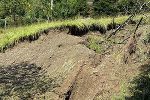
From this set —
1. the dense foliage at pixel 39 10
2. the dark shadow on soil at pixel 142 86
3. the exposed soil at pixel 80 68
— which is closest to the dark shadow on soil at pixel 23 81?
the exposed soil at pixel 80 68

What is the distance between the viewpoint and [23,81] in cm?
1653

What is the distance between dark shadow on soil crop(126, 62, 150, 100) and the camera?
1262 cm

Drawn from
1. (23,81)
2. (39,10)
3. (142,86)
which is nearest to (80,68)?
(23,81)

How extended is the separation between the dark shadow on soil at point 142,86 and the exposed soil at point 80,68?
33 cm

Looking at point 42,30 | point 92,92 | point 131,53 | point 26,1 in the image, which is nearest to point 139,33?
point 131,53

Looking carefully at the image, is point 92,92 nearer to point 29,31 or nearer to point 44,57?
point 44,57

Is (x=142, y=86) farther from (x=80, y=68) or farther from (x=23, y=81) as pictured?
(x=23, y=81)

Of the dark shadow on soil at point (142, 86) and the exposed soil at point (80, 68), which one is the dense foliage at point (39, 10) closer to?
the exposed soil at point (80, 68)

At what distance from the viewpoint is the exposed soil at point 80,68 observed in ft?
45.2

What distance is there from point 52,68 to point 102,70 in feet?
10.1

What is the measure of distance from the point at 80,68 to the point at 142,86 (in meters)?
A: 3.02

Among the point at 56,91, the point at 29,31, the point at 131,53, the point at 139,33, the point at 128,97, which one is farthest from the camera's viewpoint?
the point at 29,31

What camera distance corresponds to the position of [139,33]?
1586 centimetres

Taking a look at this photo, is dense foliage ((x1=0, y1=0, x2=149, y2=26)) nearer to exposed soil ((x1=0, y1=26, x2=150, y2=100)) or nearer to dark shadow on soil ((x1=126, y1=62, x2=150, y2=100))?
exposed soil ((x1=0, y1=26, x2=150, y2=100))
